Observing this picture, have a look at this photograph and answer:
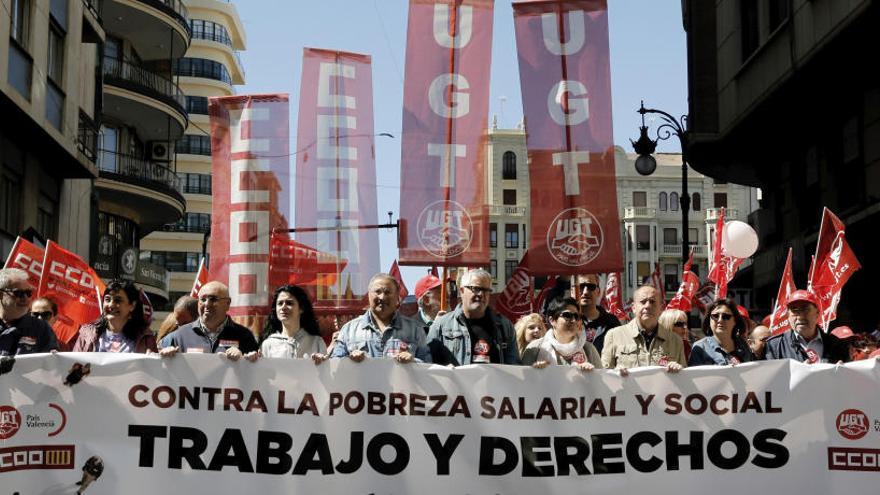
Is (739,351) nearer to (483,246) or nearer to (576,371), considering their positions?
(576,371)

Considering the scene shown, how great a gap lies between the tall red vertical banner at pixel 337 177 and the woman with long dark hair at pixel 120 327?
5.00 metres

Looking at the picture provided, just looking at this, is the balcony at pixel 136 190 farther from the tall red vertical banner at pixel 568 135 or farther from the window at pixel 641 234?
the window at pixel 641 234

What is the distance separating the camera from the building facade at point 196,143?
7381 centimetres

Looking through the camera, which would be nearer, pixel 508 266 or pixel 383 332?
pixel 383 332

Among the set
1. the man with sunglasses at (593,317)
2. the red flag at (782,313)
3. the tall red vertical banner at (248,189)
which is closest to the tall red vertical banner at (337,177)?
the tall red vertical banner at (248,189)

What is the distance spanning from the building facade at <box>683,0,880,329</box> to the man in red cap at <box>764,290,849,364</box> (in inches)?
405

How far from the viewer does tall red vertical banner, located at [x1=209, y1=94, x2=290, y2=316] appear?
43.1 ft

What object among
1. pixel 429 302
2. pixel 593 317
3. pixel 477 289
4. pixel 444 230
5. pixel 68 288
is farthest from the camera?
pixel 68 288

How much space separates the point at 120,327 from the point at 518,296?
41.9ft

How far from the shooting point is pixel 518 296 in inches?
806

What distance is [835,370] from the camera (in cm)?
749

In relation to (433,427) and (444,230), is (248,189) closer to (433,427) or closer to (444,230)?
(444,230)

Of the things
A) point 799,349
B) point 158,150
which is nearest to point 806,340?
point 799,349

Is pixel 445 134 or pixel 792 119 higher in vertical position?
pixel 792 119
